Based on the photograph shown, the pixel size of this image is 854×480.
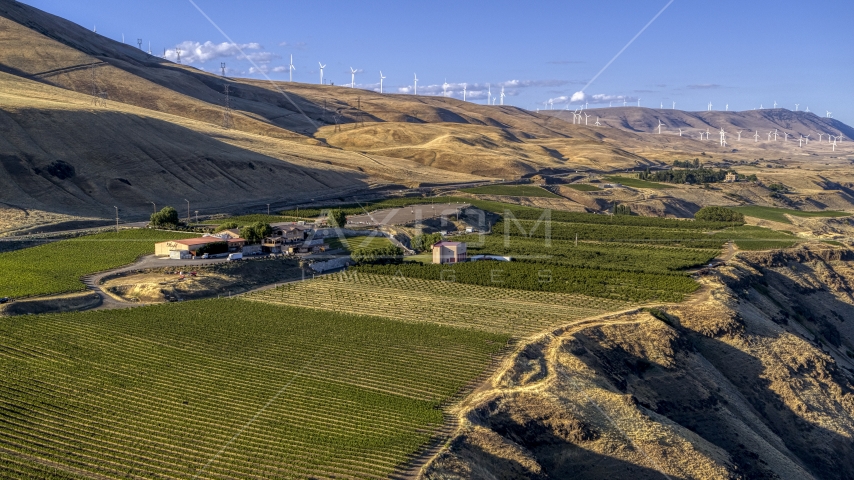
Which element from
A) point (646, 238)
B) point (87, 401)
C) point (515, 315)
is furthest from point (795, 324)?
point (87, 401)

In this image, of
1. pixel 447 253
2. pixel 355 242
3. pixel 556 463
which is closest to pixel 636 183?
pixel 355 242

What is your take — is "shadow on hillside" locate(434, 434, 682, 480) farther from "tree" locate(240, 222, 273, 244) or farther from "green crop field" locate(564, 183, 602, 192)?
"green crop field" locate(564, 183, 602, 192)

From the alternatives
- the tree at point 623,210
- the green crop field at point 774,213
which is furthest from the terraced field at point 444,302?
the green crop field at point 774,213

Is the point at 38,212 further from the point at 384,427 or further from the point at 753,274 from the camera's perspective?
the point at 753,274

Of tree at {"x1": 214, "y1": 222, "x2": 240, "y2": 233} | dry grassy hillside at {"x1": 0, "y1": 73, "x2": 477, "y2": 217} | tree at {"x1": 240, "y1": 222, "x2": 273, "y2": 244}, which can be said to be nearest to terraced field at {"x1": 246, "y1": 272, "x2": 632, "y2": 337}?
tree at {"x1": 240, "y1": 222, "x2": 273, "y2": 244}

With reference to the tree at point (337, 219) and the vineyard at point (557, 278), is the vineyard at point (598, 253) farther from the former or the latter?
the tree at point (337, 219)

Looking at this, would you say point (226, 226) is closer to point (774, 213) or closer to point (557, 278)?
point (557, 278)

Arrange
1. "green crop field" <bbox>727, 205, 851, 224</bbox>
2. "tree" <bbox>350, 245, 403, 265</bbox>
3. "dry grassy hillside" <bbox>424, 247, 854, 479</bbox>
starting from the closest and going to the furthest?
"dry grassy hillside" <bbox>424, 247, 854, 479</bbox>
"tree" <bbox>350, 245, 403, 265</bbox>
"green crop field" <bbox>727, 205, 851, 224</bbox>
